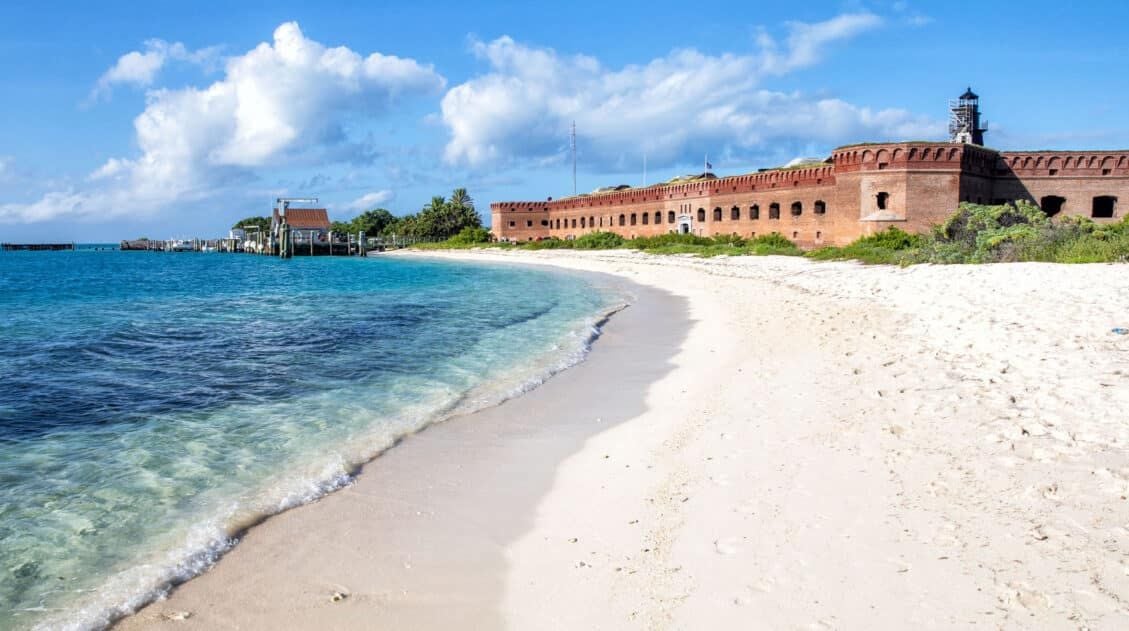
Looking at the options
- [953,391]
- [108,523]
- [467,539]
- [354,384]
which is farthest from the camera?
[354,384]

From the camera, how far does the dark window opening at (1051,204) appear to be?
31698 millimetres

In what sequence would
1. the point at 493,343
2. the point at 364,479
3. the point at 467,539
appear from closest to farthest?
the point at 467,539 → the point at 364,479 → the point at 493,343

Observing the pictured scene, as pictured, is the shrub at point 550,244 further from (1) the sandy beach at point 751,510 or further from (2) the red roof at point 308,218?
(1) the sandy beach at point 751,510

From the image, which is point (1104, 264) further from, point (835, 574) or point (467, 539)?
point (467, 539)

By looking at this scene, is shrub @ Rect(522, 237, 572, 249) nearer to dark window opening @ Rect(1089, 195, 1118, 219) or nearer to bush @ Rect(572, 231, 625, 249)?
bush @ Rect(572, 231, 625, 249)

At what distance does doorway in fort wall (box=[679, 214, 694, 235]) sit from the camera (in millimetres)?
45531

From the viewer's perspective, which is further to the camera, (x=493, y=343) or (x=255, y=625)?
(x=493, y=343)

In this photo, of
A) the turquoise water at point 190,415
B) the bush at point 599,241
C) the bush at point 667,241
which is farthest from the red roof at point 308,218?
the turquoise water at point 190,415

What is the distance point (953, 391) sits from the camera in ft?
21.6

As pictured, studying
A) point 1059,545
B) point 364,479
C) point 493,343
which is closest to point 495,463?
point 364,479

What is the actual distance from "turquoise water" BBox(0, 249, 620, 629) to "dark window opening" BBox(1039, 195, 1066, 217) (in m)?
25.5

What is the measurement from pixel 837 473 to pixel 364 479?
370 cm

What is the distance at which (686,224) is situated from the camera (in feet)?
151

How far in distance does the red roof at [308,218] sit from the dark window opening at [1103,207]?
8474 cm
